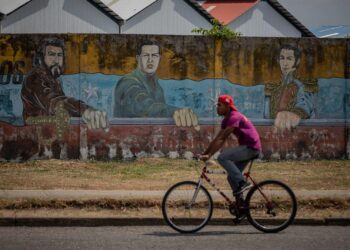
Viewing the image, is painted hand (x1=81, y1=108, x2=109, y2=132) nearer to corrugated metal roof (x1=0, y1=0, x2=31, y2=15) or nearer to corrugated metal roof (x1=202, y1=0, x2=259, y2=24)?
corrugated metal roof (x1=0, y1=0, x2=31, y2=15)

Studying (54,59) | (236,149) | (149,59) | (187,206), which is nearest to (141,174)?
(149,59)

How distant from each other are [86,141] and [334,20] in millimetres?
38514

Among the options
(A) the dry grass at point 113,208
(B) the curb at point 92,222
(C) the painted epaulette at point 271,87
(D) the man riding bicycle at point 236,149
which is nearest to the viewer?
(D) the man riding bicycle at point 236,149

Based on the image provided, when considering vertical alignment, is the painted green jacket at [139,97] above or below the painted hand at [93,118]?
above

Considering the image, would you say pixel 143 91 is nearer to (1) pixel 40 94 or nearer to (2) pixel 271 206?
(1) pixel 40 94

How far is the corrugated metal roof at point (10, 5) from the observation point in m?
34.1

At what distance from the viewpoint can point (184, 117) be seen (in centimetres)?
1473

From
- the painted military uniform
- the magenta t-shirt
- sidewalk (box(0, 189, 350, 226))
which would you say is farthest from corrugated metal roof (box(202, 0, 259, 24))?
the magenta t-shirt

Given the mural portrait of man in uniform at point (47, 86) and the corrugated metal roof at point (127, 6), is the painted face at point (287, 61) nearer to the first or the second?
the mural portrait of man in uniform at point (47, 86)

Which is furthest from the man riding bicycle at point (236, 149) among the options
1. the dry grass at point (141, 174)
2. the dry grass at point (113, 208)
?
the dry grass at point (141, 174)

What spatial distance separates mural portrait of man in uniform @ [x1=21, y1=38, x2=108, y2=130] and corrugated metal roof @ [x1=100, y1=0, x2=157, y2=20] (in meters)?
22.2

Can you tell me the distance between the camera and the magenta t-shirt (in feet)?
26.4

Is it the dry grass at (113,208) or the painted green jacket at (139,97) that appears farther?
the painted green jacket at (139,97)

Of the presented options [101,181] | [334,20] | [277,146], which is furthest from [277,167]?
[334,20]
